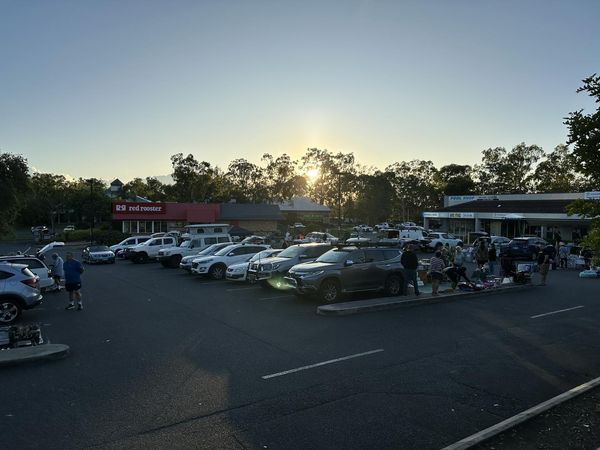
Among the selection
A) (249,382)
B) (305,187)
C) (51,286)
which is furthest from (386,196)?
(249,382)

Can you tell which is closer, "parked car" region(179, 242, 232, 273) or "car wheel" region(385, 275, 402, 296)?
"car wheel" region(385, 275, 402, 296)

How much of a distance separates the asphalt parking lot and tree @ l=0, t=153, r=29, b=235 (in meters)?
14.2

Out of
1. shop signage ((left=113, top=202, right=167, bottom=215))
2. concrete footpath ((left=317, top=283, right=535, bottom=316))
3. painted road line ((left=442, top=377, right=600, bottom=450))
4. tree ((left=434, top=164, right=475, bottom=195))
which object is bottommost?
concrete footpath ((left=317, top=283, right=535, bottom=316))

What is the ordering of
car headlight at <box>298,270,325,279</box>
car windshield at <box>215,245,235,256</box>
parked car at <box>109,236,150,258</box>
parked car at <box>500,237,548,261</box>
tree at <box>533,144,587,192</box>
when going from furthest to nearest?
tree at <box>533,144,587,192</box> → parked car at <box>109,236,150,258</box> → parked car at <box>500,237,548,261</box> → car windshield at <box>215,245,235,256</box> → car headlight at <box>298,270,325,279</box>

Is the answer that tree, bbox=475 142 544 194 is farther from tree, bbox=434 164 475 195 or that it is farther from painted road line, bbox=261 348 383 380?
painted road line, bbox=261 348 383 380

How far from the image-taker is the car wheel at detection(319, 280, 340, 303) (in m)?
14.2

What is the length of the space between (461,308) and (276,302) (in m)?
5.48

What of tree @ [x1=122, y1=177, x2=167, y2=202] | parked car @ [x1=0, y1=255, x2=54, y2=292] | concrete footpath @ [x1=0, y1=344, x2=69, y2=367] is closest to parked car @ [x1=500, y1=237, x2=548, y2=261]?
parked car @ [x1=0, y1=255, x2=54, y2=292]

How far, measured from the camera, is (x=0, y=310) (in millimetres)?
11797

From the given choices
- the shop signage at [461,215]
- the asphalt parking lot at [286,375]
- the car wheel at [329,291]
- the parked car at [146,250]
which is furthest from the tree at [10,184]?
the shop signage at [461,215]

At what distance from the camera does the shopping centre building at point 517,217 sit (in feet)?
151

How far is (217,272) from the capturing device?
67.7 ft

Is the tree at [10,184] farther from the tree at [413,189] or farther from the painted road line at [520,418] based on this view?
the tree at [413,189]

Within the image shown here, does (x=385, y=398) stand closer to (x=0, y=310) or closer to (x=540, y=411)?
(x=540, y=411)
